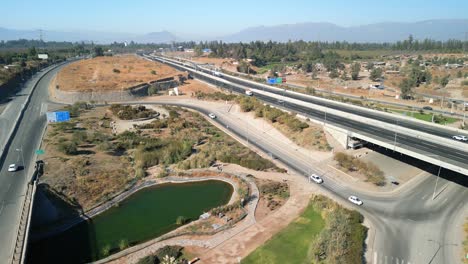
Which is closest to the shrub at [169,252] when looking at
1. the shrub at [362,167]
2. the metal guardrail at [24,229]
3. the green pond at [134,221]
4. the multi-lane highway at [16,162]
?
the green pond at [134,221]

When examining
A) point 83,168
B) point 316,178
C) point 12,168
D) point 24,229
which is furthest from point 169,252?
point 12,168

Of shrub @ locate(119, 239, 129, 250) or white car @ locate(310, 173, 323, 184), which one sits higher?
white car @ locate(310, 173, 323, 184)

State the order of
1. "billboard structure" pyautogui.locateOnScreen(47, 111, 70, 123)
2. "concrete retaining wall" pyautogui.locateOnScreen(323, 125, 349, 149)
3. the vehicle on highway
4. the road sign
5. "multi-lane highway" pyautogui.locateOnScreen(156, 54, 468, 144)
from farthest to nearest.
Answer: the road sign, "billboard structure" pyautogui.locateOnScreen(47, 111, 70, 123), "concrete retaining wall" pyautogui.locateOnScreen(323, 125, 349, 149), "multi-lane highway" pyautogui.locateOnScreen(156, 54, 468, 144), the vehicle on highway

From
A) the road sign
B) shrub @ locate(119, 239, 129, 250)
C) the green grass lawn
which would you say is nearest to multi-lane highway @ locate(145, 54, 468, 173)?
the green grass lawn

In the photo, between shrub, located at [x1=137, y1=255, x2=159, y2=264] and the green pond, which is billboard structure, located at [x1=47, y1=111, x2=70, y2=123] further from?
shrub, located at [x1=137, y1=255, x2=159, y2=264]

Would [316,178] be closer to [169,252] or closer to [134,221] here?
[169,252]
